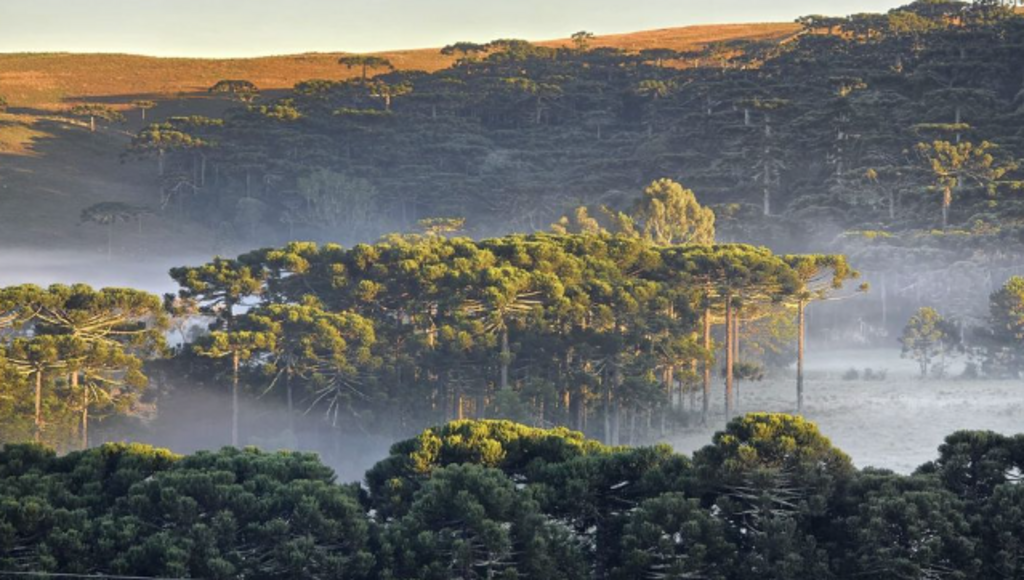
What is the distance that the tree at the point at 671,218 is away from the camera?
10081 centimetres

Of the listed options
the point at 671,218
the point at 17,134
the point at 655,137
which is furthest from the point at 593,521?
the point at 17,134

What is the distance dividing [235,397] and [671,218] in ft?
131

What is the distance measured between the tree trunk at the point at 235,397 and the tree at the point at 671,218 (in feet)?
119

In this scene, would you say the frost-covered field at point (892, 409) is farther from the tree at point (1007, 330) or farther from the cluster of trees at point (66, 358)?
the cluster of trees at point (66, 358)

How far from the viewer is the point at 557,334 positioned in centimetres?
7094

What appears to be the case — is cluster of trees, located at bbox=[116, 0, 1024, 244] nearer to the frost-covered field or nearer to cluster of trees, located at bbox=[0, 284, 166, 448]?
the frost-covered field

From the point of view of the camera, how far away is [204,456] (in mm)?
39031

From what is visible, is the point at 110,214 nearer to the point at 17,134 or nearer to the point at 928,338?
the point at 17,134

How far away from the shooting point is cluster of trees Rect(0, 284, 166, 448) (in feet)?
201

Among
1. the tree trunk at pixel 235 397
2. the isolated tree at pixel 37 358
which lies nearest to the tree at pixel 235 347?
the tree trunk at pixel 235 397

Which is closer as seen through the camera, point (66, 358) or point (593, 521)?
point (593, 521)

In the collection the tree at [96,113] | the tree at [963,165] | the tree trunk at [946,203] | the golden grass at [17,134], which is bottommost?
the tree trunk at [946,203]

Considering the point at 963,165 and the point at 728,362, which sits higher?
the point at 963,165

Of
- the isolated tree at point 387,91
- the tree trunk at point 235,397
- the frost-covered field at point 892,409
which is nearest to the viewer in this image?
the tree trunk at point 235,397
